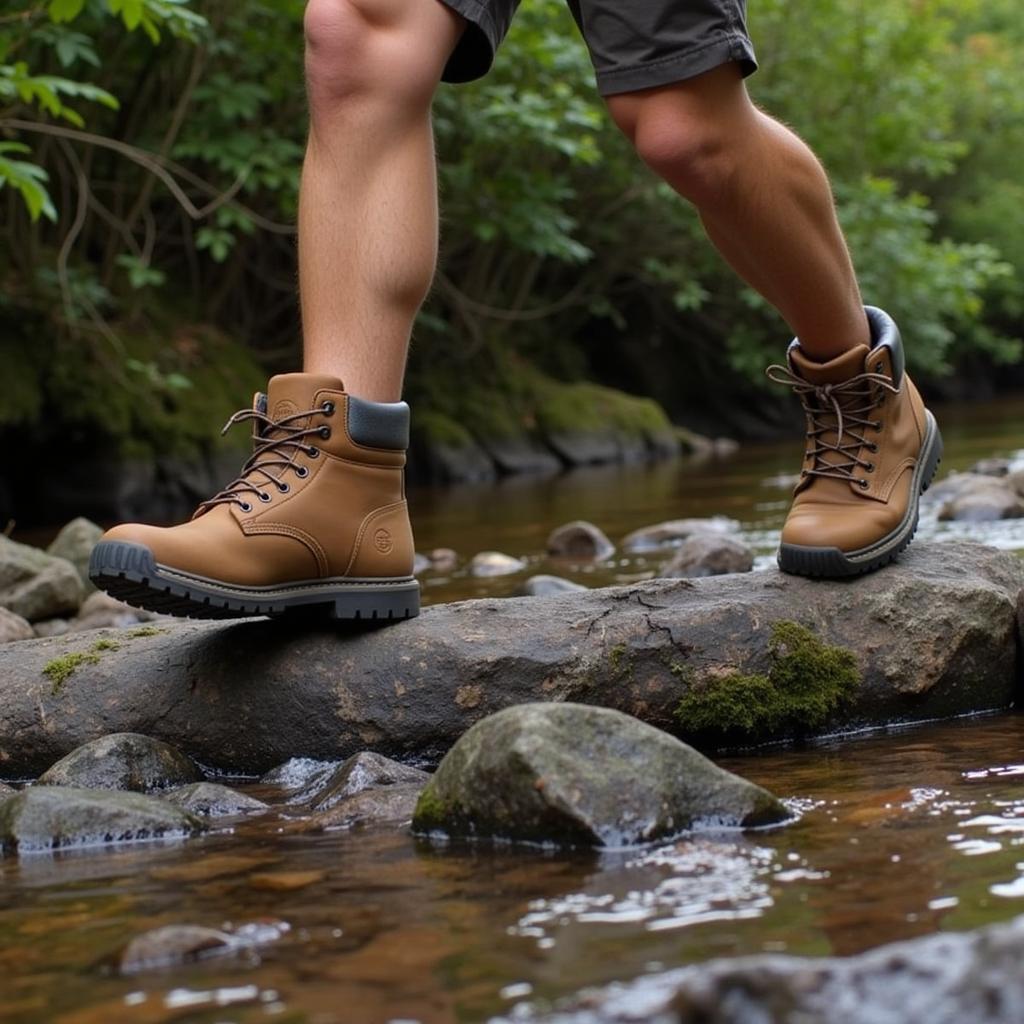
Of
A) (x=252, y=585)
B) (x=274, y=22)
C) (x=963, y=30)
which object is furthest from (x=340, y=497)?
(x=963, y=30)

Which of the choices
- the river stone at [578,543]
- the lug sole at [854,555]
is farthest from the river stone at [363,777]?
the river stone at [578,543]

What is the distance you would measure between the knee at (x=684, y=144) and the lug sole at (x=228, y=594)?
84cm

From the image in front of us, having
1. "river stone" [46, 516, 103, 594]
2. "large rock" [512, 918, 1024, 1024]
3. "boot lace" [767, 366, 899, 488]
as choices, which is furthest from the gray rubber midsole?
"river stone" [46, 516, 103, 594]

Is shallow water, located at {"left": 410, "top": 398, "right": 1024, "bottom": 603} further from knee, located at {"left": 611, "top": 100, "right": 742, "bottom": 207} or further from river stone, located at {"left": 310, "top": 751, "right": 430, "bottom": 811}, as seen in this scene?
river stone, located at {"left": 310, "top": 751, "right": 430, "bottom": 811}

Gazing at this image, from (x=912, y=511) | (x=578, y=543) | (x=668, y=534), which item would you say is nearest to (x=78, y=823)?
(x=912, y=511)

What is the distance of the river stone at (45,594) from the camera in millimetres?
4832

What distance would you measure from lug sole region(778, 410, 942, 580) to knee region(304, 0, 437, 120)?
1.06m

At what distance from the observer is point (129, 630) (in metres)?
3.03

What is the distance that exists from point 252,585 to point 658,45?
3.58 feet

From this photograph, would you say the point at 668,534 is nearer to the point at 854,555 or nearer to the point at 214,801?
the point at 854,555

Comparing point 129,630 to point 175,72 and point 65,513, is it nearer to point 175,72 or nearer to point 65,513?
point 65,513

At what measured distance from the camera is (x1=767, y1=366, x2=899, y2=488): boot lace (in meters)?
2.93

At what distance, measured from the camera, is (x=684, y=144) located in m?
2.61

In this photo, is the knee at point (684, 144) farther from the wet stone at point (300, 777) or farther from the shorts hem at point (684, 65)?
the wet stone at point (300, 777)
